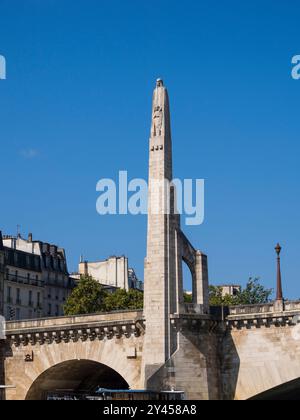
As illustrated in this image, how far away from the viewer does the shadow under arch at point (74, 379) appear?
6600cm

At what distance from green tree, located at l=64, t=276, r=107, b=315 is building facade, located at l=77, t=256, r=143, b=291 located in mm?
27208

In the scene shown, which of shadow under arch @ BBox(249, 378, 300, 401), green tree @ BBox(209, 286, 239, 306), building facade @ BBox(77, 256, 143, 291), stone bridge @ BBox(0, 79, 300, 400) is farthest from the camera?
building facade @ BBox(77, 256, 143, 291)

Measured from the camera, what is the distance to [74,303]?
9756 cm

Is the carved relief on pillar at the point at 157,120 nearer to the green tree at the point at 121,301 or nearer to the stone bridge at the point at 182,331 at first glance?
the stone bridge at the point at 182,331

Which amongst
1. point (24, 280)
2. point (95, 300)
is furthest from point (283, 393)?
point (24, 280)

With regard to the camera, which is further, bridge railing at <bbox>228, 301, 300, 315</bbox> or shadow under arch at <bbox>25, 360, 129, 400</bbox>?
shadow under arch at <bbox>25, 360, 129, 400</bbox>

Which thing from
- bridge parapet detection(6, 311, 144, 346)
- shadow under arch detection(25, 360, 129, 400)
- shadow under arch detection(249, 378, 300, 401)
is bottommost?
shadow under arch detection(249, 378, 300, 401)

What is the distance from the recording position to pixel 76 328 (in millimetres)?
62719

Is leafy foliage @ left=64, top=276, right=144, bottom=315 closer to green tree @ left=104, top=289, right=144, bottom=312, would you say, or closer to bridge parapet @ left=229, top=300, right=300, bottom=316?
green tree @ left=104, top=289, right=144, bottom=312

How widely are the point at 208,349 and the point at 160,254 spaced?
7.36m

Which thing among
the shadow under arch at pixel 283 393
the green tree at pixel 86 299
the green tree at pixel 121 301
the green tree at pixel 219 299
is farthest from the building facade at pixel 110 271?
the shadow under arch at pixel 283 393

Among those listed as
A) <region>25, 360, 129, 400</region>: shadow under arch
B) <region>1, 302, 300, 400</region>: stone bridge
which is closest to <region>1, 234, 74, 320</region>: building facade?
<region>25, 360, 129, 400</region>: shadow under arch

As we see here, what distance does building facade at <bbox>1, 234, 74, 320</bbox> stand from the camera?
105 m
